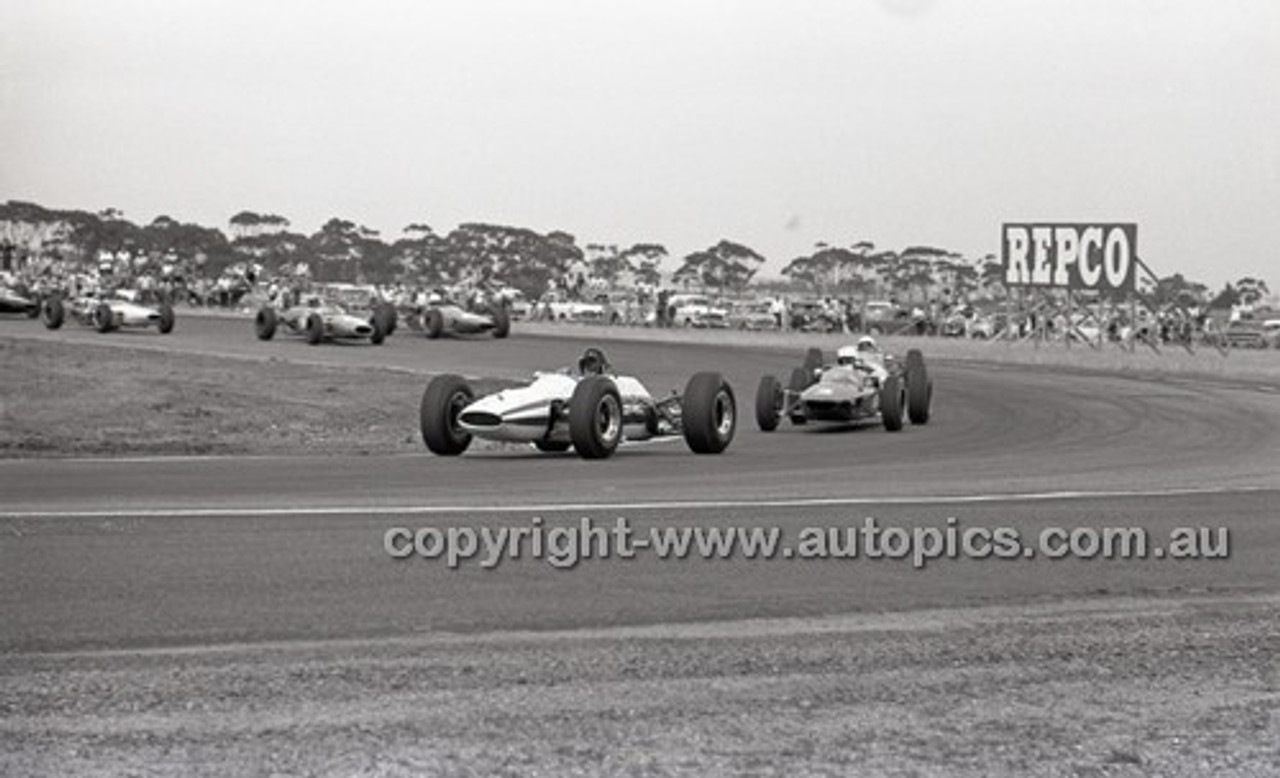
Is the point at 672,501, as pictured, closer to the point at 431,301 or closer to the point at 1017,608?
the point at 1017,608

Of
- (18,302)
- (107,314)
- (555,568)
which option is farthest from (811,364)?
(18,302)

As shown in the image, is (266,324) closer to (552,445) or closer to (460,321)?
(460,321)

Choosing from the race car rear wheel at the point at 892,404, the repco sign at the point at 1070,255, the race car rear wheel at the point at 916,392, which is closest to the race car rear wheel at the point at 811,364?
the race car rear wheel at the point at 892,404

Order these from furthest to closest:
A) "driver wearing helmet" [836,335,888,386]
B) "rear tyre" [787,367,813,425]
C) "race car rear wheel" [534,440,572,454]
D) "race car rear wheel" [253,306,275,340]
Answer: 1. "race car rear wheel" [253,306,275,340]
2. "driver wearing helmet" [836,335,888,386]
3. "rear tyre" [787,367,813,425]
4. "race car rear wheel" [534,440,572,454]

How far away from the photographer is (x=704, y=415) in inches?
702

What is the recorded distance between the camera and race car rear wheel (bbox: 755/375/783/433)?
22.6m

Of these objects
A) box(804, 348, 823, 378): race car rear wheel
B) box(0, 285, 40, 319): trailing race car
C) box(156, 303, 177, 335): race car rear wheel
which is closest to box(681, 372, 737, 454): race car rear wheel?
box(804, 348, 823, 378): race car rear wheel

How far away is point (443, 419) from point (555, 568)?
7.91 metres

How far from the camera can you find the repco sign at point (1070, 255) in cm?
4850

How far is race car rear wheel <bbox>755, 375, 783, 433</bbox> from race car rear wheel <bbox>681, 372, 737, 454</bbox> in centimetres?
450

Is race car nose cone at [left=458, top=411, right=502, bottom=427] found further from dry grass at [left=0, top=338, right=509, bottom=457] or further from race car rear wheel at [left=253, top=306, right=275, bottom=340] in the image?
race car rear wheel at [left=253, top=306, right=275, bottom=340]

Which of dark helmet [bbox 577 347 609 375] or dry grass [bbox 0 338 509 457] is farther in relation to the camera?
dry grass [bbox 0 338 509 457]

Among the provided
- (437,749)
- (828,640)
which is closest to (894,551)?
(828,640)

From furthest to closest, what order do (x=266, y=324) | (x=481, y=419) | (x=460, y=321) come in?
1. (x=460, y=321)
2. (x=266, y=324)
3. (x=481, y=419)
